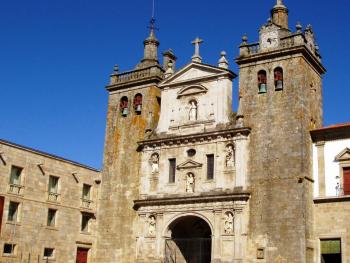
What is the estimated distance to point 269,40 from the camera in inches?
1319

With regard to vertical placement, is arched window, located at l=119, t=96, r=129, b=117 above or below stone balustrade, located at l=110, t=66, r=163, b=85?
below

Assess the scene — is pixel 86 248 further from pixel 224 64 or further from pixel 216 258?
pixel 224 64

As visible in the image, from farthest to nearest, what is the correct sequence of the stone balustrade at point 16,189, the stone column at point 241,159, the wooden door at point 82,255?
the wooden door at point 82,255
the stone balustrade at point 16,189
the stone column at point 241,159

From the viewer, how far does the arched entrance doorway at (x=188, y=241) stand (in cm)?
3406

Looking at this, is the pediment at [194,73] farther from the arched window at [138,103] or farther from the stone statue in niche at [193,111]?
the arched window at [138,103]

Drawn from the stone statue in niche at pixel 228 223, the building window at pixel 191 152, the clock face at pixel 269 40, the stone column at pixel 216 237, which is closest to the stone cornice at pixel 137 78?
the building window at pixel 191 152

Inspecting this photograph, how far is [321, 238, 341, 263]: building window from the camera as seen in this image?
29812 millimetres

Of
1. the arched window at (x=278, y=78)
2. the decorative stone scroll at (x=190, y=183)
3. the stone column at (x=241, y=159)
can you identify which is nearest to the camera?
the stone column at (x=241, y=159)

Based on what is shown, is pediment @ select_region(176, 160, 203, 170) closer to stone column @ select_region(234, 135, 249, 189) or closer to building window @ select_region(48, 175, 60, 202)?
stone column @ select_region(234, 135, 249, 189)

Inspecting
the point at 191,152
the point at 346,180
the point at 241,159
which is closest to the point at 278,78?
the point at 241,159

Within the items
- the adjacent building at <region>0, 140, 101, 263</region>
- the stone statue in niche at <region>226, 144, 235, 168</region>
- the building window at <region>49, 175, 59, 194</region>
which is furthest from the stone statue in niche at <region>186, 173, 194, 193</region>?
the building window at <region>49, 175, 59, 194</region>

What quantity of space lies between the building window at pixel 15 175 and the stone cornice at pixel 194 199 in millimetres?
7033

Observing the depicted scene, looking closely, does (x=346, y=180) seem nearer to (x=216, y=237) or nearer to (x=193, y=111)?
(x=216, y=237)

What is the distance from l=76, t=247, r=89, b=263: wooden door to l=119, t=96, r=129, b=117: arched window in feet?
29.6
